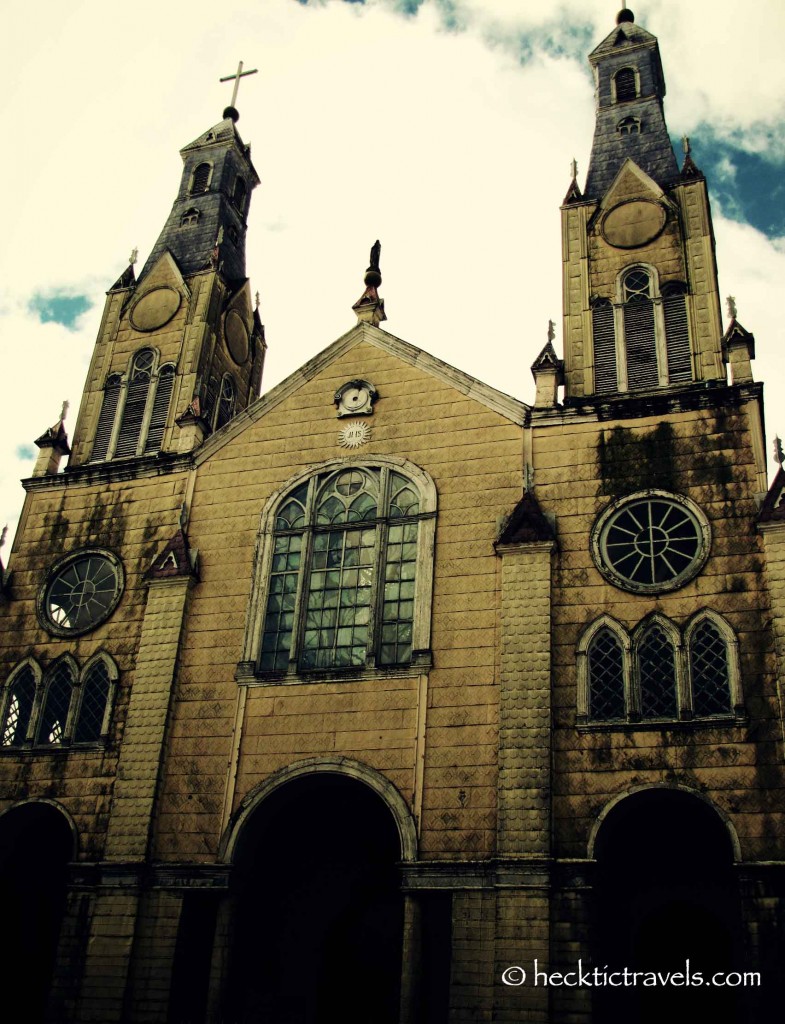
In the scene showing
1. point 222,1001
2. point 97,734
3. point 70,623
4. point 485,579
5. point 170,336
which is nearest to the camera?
point 222,1001

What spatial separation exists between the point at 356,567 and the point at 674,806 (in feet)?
23.4

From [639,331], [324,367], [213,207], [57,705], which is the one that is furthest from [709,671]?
[213,207]

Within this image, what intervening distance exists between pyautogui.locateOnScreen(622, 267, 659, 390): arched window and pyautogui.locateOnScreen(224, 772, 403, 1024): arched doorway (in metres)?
9.63

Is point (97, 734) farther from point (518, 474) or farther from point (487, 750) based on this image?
point (518, 474)

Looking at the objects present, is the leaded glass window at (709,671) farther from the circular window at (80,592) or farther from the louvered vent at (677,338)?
the circular window at (80,592)

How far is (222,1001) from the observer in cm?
1753

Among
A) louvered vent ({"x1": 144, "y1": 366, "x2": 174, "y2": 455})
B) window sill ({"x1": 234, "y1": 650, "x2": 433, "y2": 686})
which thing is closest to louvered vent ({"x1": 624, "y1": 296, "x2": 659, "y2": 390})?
window sill ({"x1": 234, "y1": 650, "x2": 433, "y2": 686})

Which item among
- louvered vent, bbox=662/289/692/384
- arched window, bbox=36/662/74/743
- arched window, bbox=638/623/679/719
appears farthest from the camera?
louvered vent, bbox=662/289/692/384

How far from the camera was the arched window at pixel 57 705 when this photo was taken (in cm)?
2077

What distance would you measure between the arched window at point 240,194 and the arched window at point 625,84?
35.2ft

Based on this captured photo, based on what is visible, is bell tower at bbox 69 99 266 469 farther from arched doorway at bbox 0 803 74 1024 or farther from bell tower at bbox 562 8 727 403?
bell tower at bbox 562 8 727 403

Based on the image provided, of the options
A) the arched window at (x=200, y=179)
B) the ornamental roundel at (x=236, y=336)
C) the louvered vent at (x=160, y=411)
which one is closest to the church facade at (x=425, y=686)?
the louvered vent at (x=160, y=411)

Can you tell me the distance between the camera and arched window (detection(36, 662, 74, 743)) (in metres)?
20.8

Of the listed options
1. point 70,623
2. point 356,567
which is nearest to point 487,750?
point 356,567
